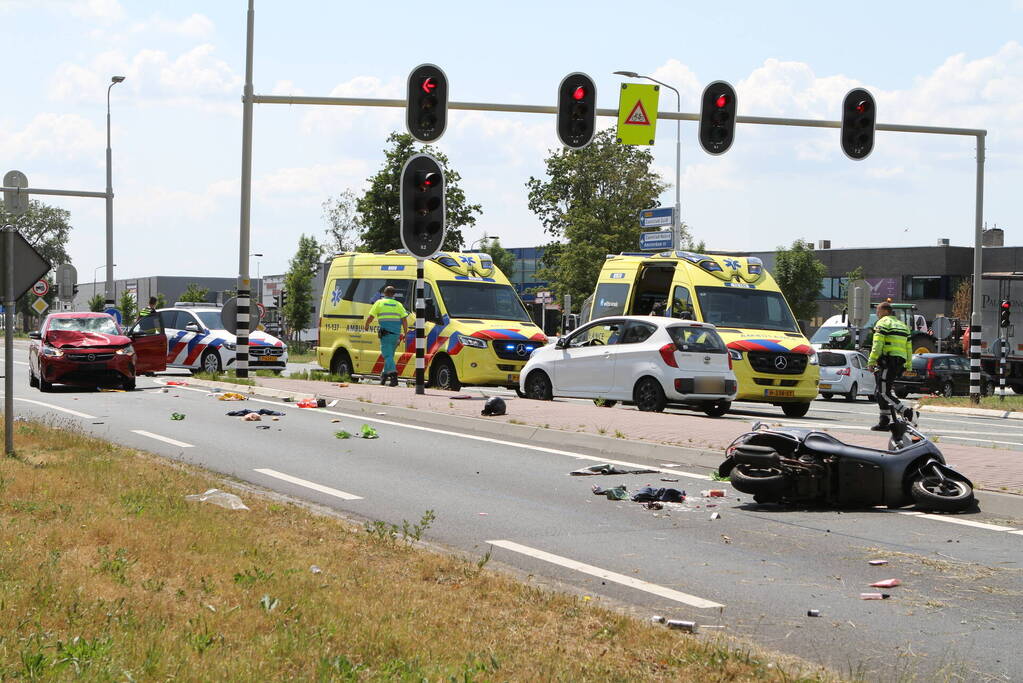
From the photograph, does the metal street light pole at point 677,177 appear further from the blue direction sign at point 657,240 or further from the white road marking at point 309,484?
the white road marking at point 309,484

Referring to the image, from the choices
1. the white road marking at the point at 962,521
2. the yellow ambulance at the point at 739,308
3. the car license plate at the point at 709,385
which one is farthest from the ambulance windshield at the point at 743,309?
the white road marking at the point at 962,521

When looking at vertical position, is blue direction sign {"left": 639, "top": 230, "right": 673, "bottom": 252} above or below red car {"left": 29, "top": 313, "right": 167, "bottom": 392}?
above

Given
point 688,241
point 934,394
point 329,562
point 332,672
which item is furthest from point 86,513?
point 688,241

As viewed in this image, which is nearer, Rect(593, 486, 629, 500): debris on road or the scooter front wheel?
the scooter front wheel

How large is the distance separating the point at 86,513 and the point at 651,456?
6025 mm

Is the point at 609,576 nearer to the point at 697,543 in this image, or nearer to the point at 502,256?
the point at 697,543

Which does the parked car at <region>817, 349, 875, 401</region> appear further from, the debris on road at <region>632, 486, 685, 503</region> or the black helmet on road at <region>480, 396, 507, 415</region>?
the debris on road at <region>632, 486, 685, 503</region>

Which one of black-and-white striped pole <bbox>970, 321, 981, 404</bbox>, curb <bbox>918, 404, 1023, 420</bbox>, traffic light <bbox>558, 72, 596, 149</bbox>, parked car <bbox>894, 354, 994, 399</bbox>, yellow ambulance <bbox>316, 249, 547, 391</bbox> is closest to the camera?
traffic light <bbox>558, 72, 596, 149</bbox>

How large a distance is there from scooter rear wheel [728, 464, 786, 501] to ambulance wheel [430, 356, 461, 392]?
1294cm

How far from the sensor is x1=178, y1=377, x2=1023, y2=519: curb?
362 inches

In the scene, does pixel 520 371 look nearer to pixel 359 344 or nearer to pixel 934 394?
pixel 359 344

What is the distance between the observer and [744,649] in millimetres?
5156

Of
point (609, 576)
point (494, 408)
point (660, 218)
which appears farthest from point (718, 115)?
point (660, 218)

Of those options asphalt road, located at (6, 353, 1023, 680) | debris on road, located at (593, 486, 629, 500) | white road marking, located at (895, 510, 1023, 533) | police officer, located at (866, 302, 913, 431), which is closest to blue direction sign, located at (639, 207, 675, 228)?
Result: police officer, located at (866, 302, 913, 431)
